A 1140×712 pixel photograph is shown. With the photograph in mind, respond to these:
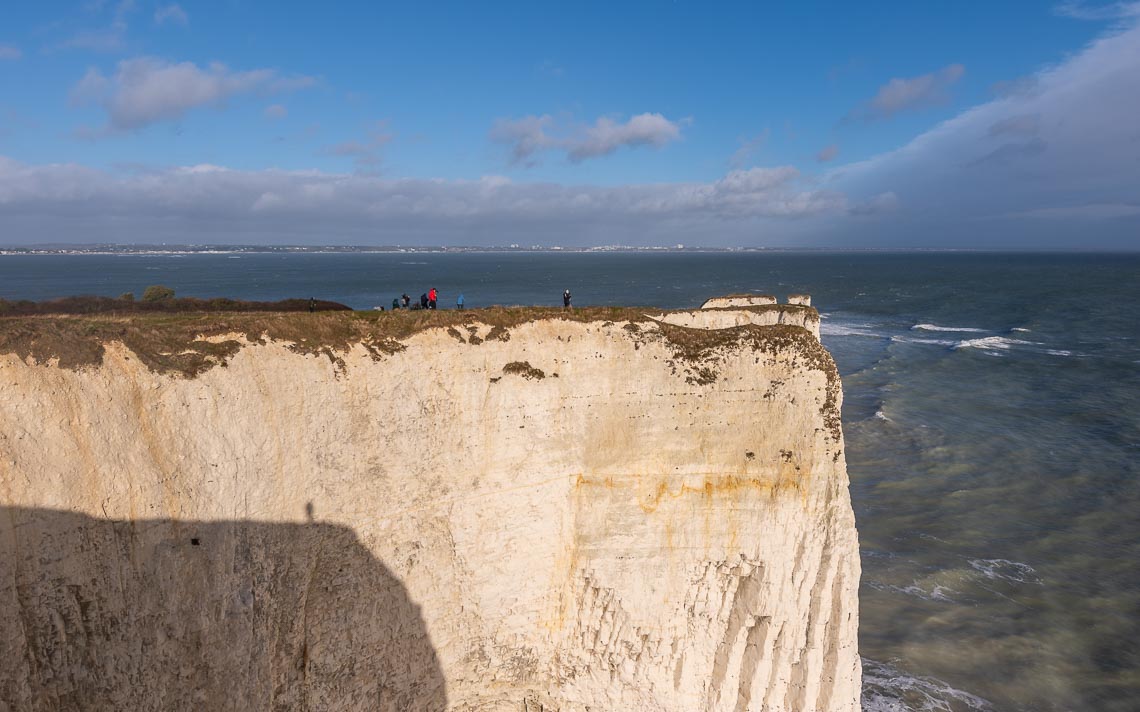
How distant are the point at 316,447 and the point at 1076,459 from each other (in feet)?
123

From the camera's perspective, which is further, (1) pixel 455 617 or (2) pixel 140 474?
(1) pixel 455 617

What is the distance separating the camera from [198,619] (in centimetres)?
1144

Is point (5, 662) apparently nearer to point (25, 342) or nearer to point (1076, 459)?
point (25, 342)

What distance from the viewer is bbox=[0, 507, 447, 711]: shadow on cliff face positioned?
33.9 ft

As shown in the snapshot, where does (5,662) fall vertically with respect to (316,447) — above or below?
below

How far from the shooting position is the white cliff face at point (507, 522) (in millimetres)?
11867

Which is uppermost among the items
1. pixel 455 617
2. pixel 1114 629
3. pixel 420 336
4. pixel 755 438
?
pixel 420 336

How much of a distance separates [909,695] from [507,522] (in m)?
14.0

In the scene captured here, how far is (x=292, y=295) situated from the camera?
266 ft

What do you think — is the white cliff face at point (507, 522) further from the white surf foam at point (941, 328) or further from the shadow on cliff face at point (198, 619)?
the white surf foam at point (941, 328)

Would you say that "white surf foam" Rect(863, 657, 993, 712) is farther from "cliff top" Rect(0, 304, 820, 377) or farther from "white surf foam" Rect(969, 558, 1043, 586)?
"cliff top" Rect(0, 304, 820, 377)

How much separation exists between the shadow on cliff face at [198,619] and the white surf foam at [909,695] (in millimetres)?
13955

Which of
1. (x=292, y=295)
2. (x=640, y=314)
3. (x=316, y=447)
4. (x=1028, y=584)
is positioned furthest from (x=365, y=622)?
(x=292, y=295)

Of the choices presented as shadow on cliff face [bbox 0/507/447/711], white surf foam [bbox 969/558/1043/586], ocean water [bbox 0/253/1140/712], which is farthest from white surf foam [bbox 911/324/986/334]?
shadow on cliff face [bbox 0/507/447/711]
